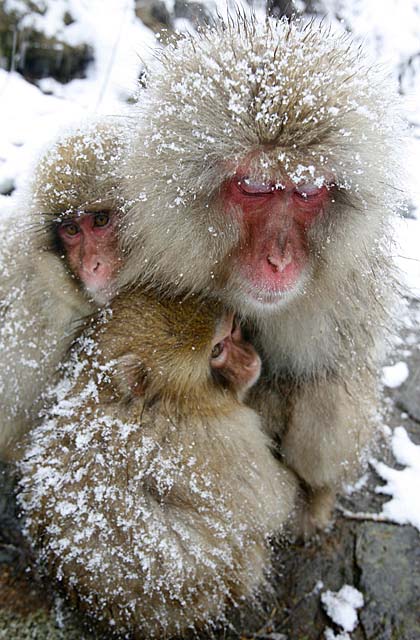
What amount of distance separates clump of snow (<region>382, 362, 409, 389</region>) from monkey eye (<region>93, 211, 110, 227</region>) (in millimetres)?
1559

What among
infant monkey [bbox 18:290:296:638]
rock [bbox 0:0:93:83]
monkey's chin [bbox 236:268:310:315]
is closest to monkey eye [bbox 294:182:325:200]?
monkey's chin [bbox 236:268:310:315]

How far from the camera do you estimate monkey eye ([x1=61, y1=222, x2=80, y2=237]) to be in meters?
2.04

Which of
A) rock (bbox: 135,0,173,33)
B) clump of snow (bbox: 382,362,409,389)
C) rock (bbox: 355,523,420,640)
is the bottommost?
rock (bbox: 355,523,420,640)

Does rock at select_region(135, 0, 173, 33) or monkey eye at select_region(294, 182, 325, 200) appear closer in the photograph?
monkey eye at select_region(294, 182, 325, 200)

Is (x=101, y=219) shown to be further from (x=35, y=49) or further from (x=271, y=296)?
(x=35, y=49)

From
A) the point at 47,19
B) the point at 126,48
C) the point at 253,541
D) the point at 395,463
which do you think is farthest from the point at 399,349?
the point at 47,19

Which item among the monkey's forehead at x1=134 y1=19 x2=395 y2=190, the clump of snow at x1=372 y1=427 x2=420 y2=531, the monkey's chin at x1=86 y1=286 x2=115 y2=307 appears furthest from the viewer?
the clump of snow at x1=372 y1=427 x2=420 y2=531

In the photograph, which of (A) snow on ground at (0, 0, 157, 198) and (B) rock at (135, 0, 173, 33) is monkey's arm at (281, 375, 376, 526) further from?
(B) rock at (135, 0, 173, 33)

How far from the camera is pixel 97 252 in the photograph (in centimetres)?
199

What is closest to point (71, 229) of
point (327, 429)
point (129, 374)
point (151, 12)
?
point (129, 374)

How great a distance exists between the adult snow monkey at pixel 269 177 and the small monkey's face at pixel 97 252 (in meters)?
0.08

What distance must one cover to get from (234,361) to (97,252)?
0.53m

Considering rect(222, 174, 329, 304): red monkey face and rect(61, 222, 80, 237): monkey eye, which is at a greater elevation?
rect(222, 174, 329, 304): red monkey face

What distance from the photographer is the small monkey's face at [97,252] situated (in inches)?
77.0
